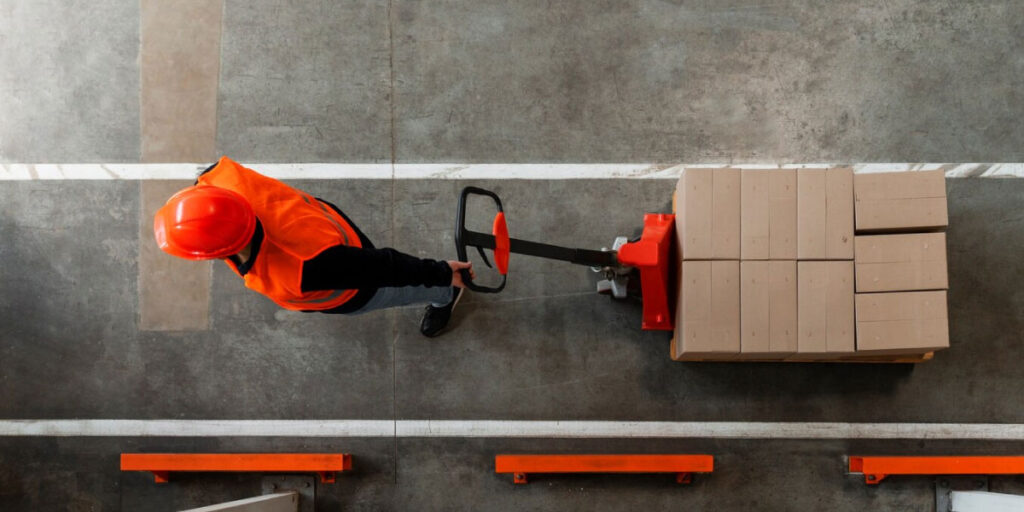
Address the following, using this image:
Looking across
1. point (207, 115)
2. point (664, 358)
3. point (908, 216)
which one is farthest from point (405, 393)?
point (908, 216)

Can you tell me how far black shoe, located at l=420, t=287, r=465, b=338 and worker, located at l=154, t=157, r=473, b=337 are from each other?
114 cm

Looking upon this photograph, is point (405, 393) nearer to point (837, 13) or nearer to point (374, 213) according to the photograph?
point (374, 213)

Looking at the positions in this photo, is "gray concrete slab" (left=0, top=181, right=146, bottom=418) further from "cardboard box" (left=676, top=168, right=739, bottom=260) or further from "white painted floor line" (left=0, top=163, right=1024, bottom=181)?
"cardboard box" (left=676, top=168, right=739, bottom=260)

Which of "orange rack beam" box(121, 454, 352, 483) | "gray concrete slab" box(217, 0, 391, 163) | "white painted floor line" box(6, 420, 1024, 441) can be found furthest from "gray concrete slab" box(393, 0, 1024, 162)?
"orange rack beam" box(121, 454, 352, 483)

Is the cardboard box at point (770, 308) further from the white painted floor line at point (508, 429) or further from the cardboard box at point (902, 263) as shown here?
the white painted floor line at point (508, 429)

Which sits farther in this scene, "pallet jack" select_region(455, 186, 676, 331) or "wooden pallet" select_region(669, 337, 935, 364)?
"wooden pallet" select_region(669, 337, 935, 364)

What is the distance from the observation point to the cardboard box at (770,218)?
389 centimetres

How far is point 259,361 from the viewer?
464cm

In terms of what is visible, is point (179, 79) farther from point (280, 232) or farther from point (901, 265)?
point (901, 265)

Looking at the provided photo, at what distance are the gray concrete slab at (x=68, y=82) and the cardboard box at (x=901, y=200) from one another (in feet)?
18.6

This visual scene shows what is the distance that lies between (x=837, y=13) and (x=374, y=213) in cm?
416

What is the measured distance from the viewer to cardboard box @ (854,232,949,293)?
3852 millimetres

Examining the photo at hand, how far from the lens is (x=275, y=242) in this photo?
2.86 m

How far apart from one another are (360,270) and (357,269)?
0.06ft
